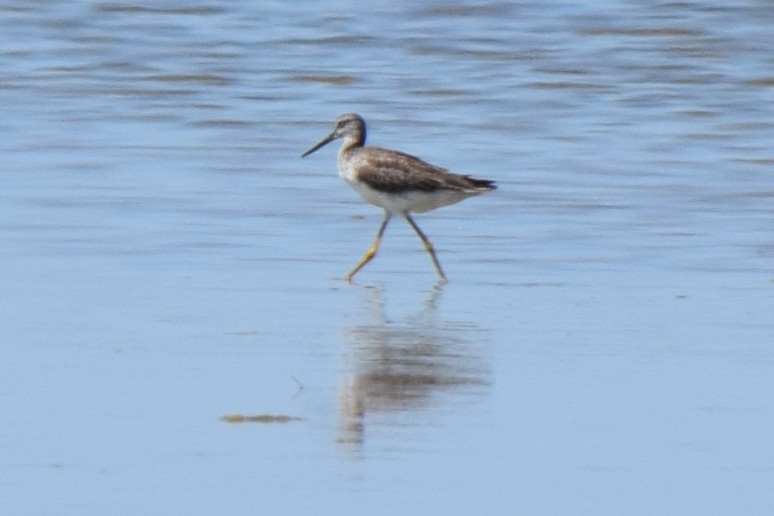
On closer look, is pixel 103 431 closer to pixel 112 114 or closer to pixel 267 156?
pixel 267 156

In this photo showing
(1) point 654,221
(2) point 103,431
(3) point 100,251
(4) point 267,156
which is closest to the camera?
(2) point 103,431

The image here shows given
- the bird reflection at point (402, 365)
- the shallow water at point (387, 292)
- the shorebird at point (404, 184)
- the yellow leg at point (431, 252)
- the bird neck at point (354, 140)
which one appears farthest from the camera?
the bird neck at point (354, 140)

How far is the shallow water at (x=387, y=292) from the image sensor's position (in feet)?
18.4

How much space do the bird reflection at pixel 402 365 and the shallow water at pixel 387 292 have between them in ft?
0.07

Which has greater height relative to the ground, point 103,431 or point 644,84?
point 103,431

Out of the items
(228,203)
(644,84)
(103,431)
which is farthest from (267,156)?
(103,431)

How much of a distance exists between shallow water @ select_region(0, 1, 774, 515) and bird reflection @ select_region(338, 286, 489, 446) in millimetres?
20

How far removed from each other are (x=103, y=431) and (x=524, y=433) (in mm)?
1262

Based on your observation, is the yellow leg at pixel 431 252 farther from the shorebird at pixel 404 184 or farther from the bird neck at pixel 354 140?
the bird neck at pixel 354 140

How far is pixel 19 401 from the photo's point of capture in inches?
248

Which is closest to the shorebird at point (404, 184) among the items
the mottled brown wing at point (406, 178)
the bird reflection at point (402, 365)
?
the mottled brown wing at point (406, 178)

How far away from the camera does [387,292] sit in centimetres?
889

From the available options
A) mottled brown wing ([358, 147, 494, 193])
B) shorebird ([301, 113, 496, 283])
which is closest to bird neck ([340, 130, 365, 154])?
shorebird ([301, 113, 496, 283])

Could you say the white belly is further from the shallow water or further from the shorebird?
the shallow water
